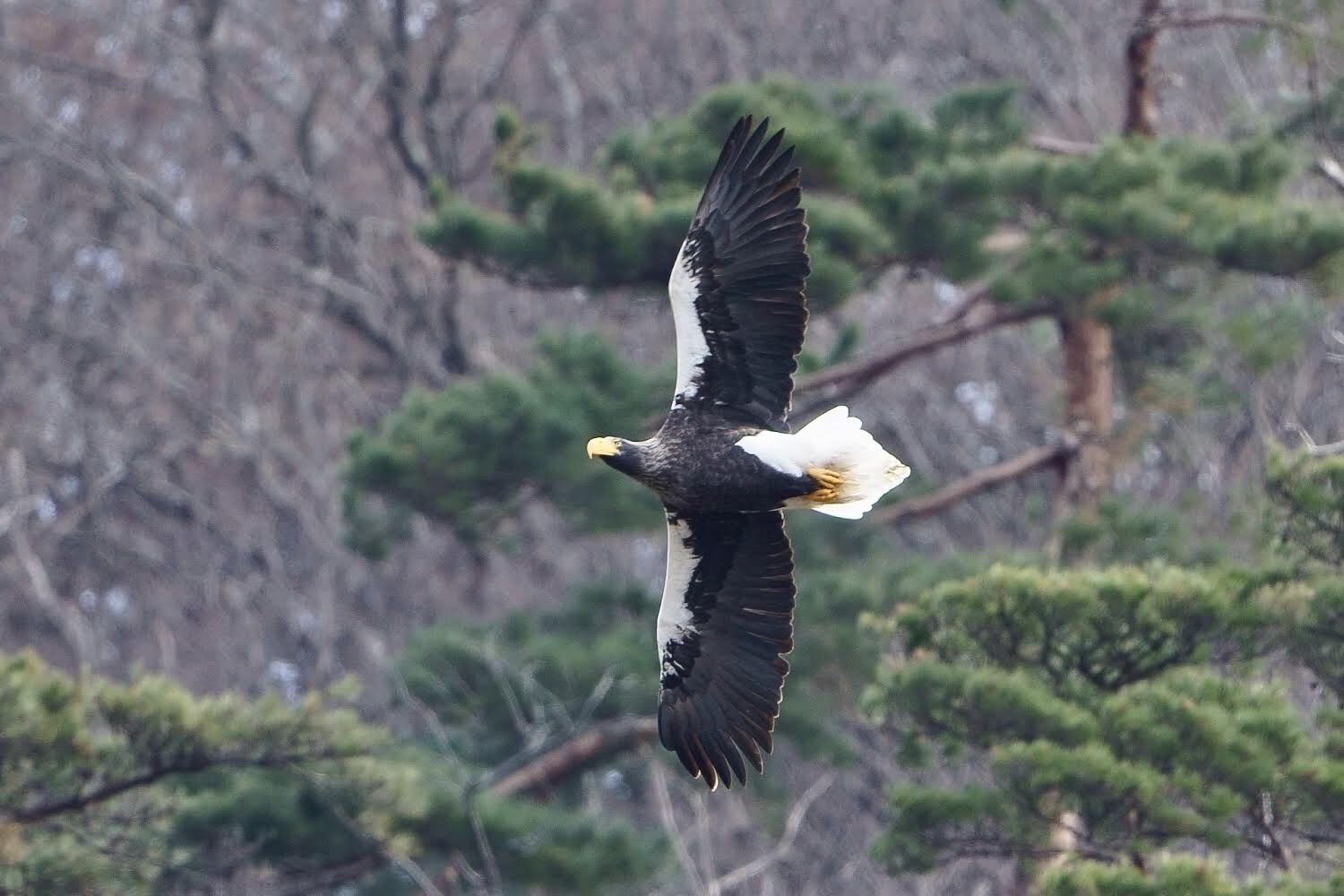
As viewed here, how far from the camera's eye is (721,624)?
728 cm

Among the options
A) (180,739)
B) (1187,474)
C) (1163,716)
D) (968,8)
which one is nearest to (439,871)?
(180,739)

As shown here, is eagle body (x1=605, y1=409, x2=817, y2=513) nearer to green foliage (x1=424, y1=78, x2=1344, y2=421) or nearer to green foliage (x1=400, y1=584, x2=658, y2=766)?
green foliage (x1=424, y1=78, x2=1344, y2=421)

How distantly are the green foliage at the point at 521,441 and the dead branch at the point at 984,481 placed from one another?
4.49ft

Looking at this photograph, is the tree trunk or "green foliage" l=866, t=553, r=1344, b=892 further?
the tree trunk

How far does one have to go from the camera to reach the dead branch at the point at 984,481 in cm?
1126

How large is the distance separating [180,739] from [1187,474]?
8.69 meters

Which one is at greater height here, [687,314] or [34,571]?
[687,314]

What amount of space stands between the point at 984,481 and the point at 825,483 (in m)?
4.49

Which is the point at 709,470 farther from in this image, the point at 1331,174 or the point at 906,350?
the point at 906,350

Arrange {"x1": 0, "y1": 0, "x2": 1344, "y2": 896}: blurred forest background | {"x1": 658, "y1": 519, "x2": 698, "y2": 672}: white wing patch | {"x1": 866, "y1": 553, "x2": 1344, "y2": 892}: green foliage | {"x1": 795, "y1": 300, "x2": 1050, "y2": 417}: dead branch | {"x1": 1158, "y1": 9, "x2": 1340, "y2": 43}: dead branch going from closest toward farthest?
{"x1": 866, "y1": 553, "x2": 1344, "y2": 892}: green foliage → {"x1": 658, "y1": 519, "x2": 698, "y2": 672}: white wing patch → {"x1": 0, "y1": 0, "x2": 1344, "y2": 896}: blurred forest background → {"x1": 1158, "y1": 9, "x2": 1340, "y2": 43}: dead branch → {"x1": 795, "y1": 300, "x2": 1050, "y2": 417}: dead branch

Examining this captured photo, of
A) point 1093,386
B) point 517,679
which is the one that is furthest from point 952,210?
point 517,679

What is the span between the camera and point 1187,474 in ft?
50.6

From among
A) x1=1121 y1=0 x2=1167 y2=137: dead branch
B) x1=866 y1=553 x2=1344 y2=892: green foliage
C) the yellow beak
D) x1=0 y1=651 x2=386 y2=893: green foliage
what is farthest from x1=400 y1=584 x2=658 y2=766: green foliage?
the yellow beak

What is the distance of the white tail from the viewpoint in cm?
696
